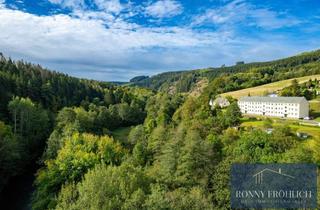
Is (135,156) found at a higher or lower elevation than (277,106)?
lower

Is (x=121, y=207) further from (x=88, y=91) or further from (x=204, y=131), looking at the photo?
(x=88, y=91)

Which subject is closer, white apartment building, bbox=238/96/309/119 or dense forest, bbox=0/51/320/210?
dense forest, bbox=0/51/320/210

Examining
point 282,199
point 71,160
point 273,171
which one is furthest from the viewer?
point 71,160

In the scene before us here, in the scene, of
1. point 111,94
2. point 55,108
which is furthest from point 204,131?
point 111,94

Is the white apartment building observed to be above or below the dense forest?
above

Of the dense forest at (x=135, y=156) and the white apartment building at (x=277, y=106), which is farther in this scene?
the white apartment building at (x=277, y=106)

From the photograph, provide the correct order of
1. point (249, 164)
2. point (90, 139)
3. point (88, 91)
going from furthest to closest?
point (88, 91), point (90, 139), point (249, 164)

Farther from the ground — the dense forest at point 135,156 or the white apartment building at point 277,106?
the white apartment building at point 277,106

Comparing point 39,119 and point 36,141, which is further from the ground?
point 39,119
